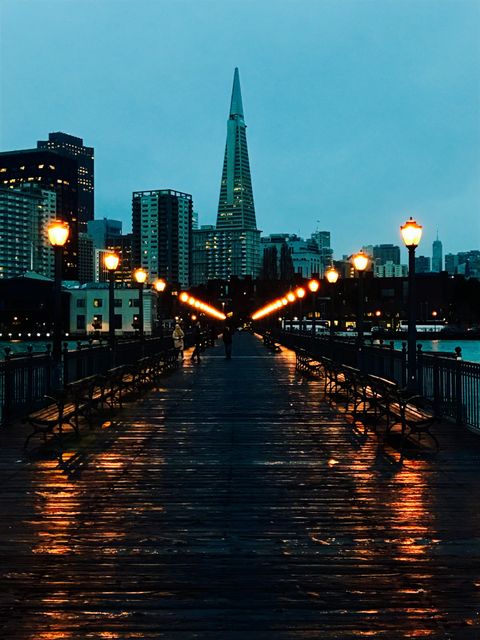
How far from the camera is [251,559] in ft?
21.1

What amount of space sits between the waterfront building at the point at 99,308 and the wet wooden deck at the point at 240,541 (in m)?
126

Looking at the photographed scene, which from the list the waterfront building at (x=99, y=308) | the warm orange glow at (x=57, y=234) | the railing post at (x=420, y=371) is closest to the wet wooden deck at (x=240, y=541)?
the railing post at (x=420, y=371)

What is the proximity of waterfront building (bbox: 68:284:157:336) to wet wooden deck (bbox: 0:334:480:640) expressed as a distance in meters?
126

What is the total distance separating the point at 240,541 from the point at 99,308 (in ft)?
452

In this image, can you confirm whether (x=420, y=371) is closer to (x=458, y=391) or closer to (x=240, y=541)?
(x=458, y=391)

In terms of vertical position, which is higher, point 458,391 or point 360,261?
point 360,261

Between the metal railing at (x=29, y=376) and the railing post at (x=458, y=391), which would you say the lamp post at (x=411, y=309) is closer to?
the railing post at (x=458, y=391)

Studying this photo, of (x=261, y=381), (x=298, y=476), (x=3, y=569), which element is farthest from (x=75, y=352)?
(x=3, y=569)

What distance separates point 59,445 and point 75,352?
8215 mm

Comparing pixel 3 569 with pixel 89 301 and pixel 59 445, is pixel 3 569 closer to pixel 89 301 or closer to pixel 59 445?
pixel 59 445

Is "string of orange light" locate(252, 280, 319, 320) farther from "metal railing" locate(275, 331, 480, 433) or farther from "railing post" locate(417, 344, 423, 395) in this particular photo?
"railing post" locate(417, 344, 423, 395)

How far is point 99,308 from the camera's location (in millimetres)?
142125

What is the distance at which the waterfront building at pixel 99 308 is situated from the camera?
137625 millimetres

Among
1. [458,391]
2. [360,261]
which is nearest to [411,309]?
[458,391]
